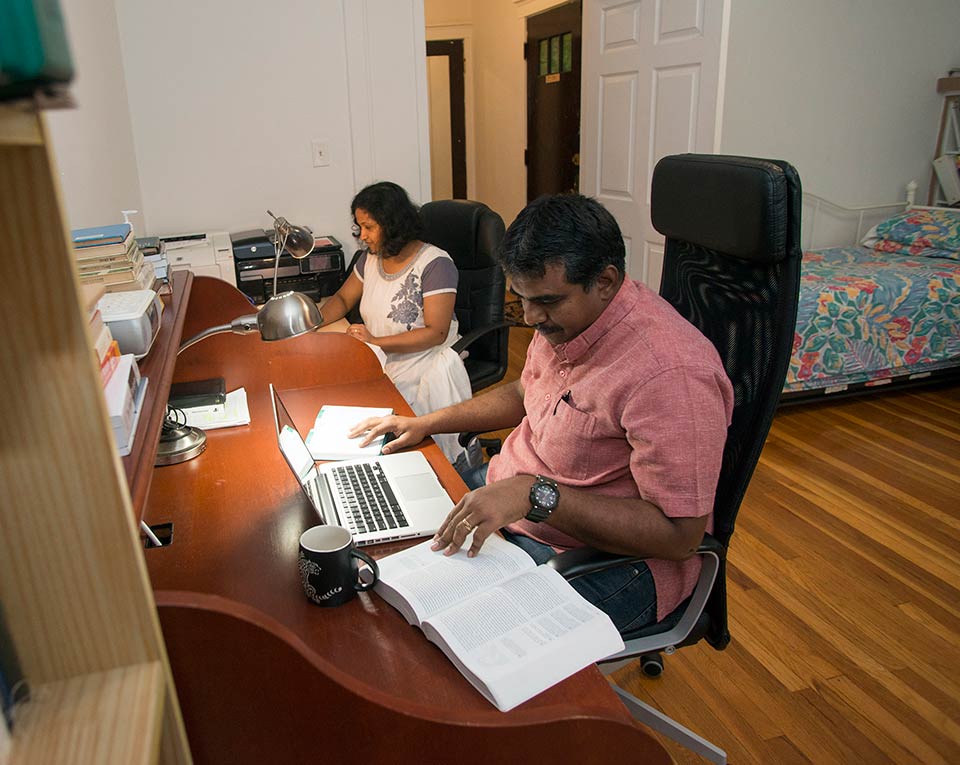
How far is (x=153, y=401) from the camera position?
1.09 m

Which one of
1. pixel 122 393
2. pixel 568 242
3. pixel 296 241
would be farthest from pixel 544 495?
pixel 296 241

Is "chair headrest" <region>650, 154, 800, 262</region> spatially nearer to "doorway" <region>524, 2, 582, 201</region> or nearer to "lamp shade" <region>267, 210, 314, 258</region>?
"lamp shade" <region>267, 210, 314, 258</region>

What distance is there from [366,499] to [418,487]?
108mm

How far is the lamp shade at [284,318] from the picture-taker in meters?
1.41

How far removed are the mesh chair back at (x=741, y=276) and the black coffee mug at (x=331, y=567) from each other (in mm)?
698

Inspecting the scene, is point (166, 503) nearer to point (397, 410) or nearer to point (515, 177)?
point (397, 410)

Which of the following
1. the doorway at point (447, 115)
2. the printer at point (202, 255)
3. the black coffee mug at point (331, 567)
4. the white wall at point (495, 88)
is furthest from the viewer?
the doorway at point (447, 115)

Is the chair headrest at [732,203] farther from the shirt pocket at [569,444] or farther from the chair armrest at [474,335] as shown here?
the chair armrest at [474,335]

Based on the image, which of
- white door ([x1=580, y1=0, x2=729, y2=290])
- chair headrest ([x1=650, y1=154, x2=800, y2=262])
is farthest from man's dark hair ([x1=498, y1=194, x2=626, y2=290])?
white door ([x1=580, y1=0, x2=729, y2=290])

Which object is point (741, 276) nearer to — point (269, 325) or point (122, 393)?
point (269, 325)

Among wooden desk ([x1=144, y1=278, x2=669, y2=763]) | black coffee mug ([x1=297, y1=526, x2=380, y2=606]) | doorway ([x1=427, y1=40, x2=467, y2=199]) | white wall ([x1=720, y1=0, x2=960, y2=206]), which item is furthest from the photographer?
doorway ([x1=427, y1=40, x2=467, y2=199])

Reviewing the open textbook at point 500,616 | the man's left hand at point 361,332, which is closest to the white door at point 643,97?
the man's left hand at point 361,332

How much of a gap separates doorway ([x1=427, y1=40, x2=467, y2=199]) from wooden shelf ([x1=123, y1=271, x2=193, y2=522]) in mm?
5546

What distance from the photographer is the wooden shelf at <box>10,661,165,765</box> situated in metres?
0.55
